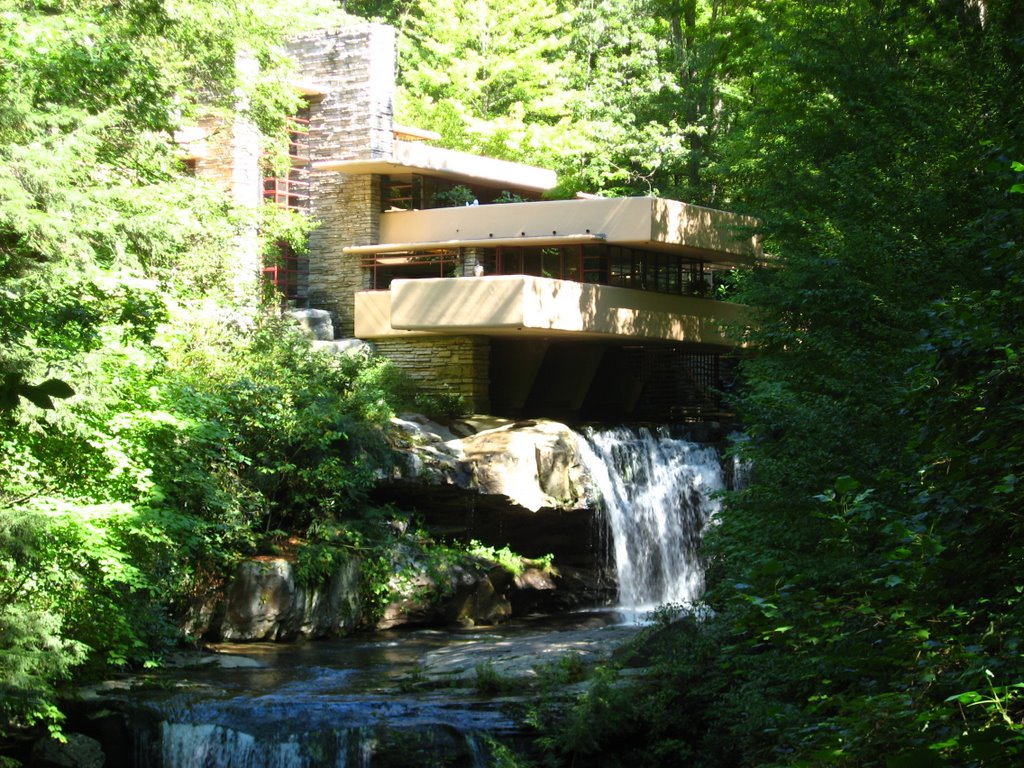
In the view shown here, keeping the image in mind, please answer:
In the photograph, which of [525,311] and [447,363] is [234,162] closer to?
[447,363]

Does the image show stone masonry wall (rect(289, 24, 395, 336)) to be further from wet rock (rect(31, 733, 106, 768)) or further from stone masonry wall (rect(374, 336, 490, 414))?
wet rock (rect(31, 733, 106, 768))

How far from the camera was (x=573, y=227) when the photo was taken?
24688 mm

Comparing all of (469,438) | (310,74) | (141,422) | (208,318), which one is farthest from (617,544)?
(310,74)

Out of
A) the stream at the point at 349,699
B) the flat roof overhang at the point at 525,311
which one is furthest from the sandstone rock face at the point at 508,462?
the flat roof overhang at the point at 525,311

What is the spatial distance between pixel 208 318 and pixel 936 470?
15.6 metres

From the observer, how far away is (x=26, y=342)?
456 inches

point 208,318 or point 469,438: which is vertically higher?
point 208,318

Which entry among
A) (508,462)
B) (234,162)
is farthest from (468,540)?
(234,162)

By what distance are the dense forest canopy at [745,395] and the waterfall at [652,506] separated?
3.11 metres

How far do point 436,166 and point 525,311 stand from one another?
5.75m

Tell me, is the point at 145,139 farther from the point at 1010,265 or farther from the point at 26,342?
the point at 1010,265

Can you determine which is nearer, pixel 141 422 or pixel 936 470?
pixel 936 470

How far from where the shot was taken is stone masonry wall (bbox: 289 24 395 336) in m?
26.9

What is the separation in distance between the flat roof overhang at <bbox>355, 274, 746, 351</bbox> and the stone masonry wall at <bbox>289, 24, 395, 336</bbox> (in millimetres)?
1950
